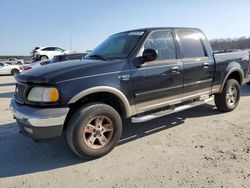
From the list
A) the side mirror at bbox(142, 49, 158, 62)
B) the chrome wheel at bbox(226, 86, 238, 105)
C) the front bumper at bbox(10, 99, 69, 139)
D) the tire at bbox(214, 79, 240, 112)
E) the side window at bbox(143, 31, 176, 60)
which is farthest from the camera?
the chrome wheel at bbox(226, 86, 238, 105)

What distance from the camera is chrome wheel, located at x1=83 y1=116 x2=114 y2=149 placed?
3.87 m

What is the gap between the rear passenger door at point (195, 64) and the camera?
16.8 ft

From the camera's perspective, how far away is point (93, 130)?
3914mm

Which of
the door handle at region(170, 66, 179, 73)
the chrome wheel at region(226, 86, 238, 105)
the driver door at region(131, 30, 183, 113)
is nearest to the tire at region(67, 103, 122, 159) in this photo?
the driver door at region(131, 30, 183, 113)

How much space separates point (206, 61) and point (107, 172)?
10.8ft

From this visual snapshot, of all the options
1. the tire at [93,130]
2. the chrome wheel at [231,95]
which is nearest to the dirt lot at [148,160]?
the tire at [93,130]

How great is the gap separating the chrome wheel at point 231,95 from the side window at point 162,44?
210 centimetres

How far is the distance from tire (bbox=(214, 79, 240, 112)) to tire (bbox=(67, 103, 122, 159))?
10.2ft

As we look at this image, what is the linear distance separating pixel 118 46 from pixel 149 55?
2.66 ft

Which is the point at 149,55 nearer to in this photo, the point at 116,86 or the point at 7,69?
the point at 116,86

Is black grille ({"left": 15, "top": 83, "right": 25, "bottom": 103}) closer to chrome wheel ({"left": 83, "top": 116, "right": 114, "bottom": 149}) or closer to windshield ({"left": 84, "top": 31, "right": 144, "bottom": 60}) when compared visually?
chrome wheel ({"left": 83, "top": 116, "right": 114, "bottom": 149})

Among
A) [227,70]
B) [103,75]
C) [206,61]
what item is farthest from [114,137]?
[227,70]

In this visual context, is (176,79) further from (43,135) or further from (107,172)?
(43,135)

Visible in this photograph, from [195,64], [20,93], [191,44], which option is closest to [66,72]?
[20,93]
